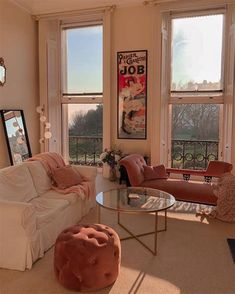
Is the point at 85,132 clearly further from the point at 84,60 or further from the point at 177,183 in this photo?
the point at 177,183

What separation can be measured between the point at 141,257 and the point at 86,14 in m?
4.95

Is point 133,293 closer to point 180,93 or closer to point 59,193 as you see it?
point 59,193

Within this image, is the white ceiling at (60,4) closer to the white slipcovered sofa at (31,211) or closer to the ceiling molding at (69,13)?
the ceiling molding at (69,13)

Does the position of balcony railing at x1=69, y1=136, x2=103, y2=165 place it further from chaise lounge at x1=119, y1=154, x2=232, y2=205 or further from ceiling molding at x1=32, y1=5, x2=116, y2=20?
ceiling molding at x1=32, y1=5, x2=116, y2=20

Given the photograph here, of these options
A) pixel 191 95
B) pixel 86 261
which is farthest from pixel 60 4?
pixel 86 261

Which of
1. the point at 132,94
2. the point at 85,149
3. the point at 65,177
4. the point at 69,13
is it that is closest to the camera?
the point at 65,177

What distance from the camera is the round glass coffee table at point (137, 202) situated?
9.61ft

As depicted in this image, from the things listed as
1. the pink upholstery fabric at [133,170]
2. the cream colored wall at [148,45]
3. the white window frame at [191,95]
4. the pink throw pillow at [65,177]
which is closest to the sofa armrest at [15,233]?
the pink throw pillow at [65,177]

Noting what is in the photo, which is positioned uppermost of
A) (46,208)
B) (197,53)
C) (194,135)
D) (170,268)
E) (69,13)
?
(69,13)

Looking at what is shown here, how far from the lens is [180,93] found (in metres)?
5.78

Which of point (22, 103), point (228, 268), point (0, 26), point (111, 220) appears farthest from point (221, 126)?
point (0, 26)

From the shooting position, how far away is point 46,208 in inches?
124

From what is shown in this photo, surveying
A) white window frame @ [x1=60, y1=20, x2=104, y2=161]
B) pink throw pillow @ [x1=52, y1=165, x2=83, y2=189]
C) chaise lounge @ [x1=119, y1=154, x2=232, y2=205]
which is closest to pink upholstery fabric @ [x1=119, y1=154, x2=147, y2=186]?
chaise lounge @ [x1=119, y1=154, x2=232, y2=205]

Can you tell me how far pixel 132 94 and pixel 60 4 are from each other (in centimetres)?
231
